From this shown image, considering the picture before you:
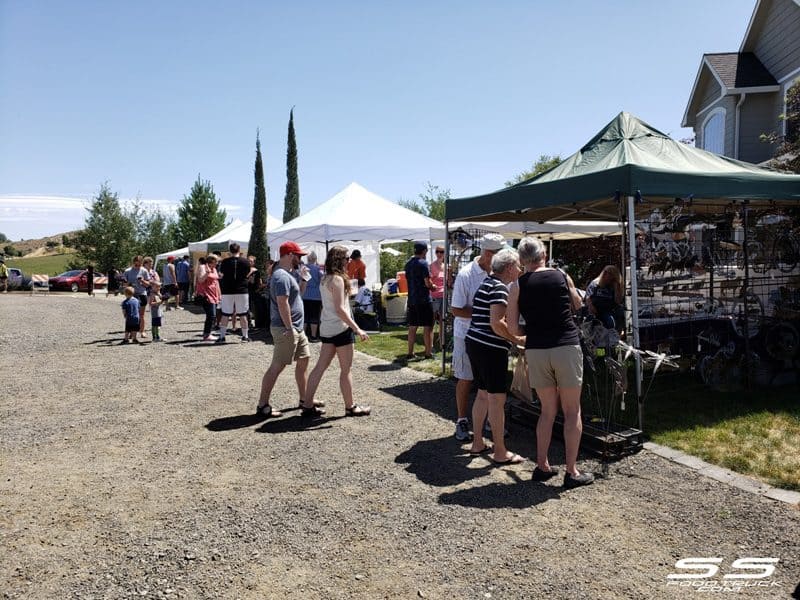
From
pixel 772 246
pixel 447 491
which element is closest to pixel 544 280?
pixel 447 491

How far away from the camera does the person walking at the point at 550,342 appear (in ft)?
14.0

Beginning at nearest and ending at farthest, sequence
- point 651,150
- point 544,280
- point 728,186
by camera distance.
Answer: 1. point 544,280
2. point 728,186
3. point 651,150

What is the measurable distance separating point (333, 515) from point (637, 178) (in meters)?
3.92

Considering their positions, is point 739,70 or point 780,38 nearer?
point 780,38

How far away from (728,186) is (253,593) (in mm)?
5630

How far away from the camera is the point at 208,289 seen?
12.2 metres

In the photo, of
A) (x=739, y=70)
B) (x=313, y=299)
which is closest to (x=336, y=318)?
(x=313, y=299)

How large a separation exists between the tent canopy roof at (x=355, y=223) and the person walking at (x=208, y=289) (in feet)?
7.07

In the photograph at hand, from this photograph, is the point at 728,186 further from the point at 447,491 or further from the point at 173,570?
the point at 173,570

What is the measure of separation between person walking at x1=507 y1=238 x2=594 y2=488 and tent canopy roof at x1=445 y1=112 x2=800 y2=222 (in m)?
1.74

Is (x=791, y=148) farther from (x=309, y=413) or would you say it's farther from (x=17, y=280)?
(x=17, y=280)

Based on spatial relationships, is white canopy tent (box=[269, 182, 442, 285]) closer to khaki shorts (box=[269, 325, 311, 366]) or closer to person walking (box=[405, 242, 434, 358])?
person walking (box=[405, 242, 434, 358])

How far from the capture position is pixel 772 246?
7.70 m

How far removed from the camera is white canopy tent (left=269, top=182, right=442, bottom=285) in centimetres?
1338
